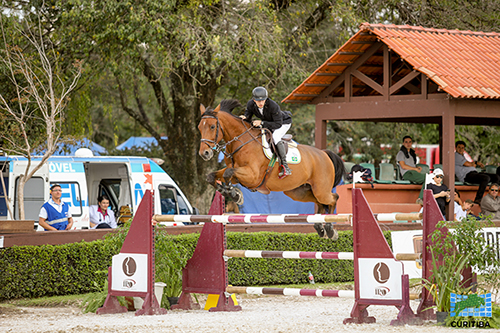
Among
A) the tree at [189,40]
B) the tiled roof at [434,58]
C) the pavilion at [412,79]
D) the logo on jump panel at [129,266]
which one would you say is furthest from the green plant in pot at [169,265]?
the tiled roof at [434,58]

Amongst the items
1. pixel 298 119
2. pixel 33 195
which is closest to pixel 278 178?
pixel 33 195

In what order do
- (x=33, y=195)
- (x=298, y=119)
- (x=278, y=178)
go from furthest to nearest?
(x=298, y=119), (x=33, y=195), (x=278, y=178)

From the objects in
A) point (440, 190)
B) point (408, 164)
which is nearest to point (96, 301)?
point (440, 190)

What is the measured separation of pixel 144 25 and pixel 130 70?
1.60 m

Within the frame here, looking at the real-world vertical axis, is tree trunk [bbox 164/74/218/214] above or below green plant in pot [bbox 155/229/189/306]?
above

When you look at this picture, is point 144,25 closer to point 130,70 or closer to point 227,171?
point 130,70

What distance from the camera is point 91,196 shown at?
1444 centimetres

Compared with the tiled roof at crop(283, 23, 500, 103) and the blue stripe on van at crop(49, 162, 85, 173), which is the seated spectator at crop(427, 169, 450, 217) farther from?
the blue stripe on van at crop(49, 162, 85, 173)

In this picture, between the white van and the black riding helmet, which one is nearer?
the black riding helmet

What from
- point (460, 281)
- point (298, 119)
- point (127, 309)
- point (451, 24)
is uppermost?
point (451, 24)

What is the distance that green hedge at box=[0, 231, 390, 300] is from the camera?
355 inches

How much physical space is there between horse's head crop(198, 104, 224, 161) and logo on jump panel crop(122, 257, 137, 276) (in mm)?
1801

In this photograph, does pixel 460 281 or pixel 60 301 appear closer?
pixel 460 281

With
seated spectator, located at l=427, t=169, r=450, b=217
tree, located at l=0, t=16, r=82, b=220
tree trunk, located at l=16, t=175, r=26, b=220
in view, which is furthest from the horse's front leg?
seated spectator, located at l=427, t=169, r=450, b=217
